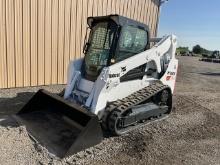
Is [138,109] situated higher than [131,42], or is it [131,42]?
[131,42]

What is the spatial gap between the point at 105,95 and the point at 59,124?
104 centimetres

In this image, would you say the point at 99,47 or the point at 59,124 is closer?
the point at 59,124

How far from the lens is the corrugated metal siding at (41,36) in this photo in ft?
27.2

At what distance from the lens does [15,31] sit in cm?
838

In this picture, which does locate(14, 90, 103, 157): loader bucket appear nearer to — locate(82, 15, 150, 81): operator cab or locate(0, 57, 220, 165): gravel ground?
locate(0, 57, 220, 165): gravel ground

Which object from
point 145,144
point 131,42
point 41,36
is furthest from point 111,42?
point 41,36

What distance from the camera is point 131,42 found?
5781 mm

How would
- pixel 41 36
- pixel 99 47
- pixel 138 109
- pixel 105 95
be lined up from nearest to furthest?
pixel 105 95, pixel 138 109, pixel 99 47, pixel 41 36

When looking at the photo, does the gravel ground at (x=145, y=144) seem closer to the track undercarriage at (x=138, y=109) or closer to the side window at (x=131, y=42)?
the track undercarriage at (x=138, y=109)

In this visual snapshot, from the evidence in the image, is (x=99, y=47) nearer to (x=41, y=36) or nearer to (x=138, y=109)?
(x=138, y=109)

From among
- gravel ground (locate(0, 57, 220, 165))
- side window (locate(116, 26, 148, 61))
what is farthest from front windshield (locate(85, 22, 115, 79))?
gravel ground (locate(0, 57, 220, 165))

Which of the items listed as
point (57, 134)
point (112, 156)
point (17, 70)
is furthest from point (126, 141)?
point (17, 70)

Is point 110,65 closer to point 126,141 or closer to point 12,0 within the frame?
point 126,141

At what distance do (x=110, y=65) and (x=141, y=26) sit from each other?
1.25 m
